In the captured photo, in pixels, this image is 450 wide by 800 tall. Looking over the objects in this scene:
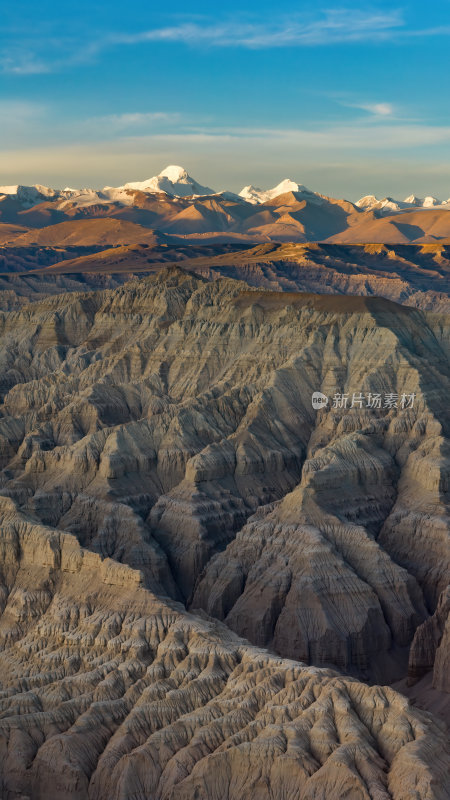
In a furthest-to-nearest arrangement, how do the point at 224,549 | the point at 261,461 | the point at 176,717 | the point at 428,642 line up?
the point at 261,461
the point at 224,549
the point at 428,642
the point at 176,717

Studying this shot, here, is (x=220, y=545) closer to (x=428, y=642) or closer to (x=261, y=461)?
(x=261, y=461)

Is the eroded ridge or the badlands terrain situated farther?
the eroded ridge

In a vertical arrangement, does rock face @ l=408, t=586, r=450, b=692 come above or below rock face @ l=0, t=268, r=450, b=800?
below

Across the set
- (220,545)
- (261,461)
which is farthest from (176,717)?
(261,461)

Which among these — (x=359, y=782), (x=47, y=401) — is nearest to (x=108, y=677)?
(x=359, y=782)

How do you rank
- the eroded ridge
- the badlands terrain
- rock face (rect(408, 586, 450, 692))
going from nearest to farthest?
the badlands terrain < rock face (rect(408, 586, 450, 692)) < the eroded ridge

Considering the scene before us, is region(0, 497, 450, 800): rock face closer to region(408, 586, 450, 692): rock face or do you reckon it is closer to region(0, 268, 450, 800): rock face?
region(0, 268, 450, 800): rock face

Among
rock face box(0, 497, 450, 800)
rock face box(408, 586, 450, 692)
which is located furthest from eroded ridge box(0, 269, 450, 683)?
rock face box(0, 497, 450, 800)
